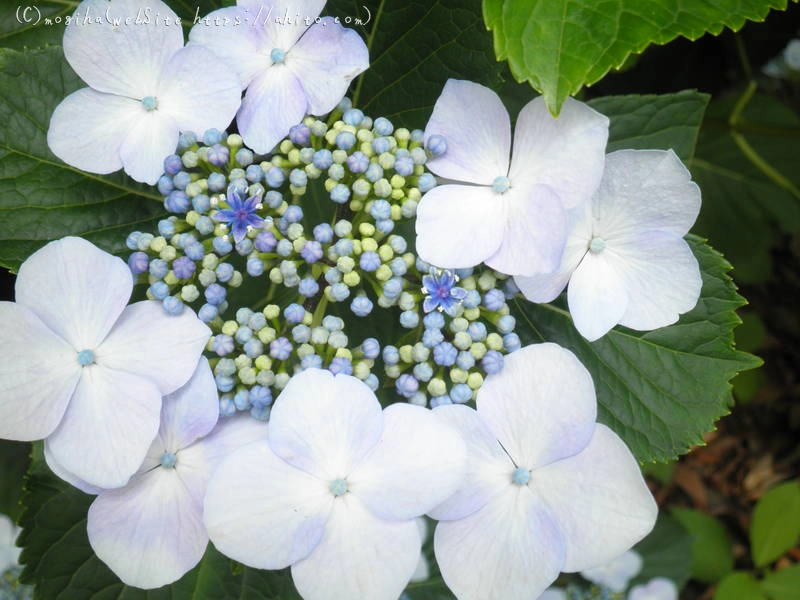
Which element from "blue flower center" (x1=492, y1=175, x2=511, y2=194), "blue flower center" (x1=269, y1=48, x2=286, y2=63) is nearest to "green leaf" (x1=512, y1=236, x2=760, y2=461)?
"blue flower center" (x1=492, y1=175, x2=511, y2=194)

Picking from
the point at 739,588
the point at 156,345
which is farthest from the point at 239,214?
the point at 739,588

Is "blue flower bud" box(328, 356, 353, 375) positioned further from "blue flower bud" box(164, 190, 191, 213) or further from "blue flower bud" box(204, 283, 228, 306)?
"blue flower bud" box(164, 190, 191, 213)

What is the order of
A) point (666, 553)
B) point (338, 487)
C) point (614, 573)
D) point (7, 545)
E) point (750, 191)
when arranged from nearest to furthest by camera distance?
point (338, 487) < point (7, 545) < point (614, 573) < point (666, 553) < point (750, 191)

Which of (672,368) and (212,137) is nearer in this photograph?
(212,137)

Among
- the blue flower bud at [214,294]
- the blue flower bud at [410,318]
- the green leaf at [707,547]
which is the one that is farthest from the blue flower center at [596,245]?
the green leaf at [707,547]

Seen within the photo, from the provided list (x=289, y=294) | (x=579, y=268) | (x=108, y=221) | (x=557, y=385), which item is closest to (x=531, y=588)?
(x=557, y=385)

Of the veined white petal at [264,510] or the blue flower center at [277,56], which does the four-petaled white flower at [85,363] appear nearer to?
the veined white petal at [264,510]

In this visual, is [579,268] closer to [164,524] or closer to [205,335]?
[205,335]

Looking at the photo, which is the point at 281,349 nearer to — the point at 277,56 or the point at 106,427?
the point at 106,427
